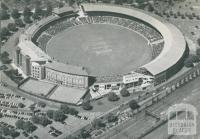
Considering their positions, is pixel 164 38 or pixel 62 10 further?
pixel 62 10

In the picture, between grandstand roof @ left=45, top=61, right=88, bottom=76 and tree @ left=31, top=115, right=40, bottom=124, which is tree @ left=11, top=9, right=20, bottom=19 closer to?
grandstand roof @ left=45, top=61, right=88, bottom=76

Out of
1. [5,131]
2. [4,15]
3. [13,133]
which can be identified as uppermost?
[4,15]

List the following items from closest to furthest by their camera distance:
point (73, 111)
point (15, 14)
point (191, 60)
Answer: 1. point (73, 111)
2. point (191, 60)
3. point (15, 14)

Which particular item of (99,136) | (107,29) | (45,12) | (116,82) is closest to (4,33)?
(45,12)

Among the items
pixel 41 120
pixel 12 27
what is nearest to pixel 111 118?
pixel 41 120

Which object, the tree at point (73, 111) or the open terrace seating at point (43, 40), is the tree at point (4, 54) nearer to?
the open terrace seating at point (43, 40)

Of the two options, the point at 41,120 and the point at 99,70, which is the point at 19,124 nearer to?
the point at 41,120

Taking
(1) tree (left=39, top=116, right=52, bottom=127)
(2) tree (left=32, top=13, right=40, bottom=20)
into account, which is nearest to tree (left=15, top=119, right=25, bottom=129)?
(1) tree (left=39, top=116, right=52, bottom=127)
